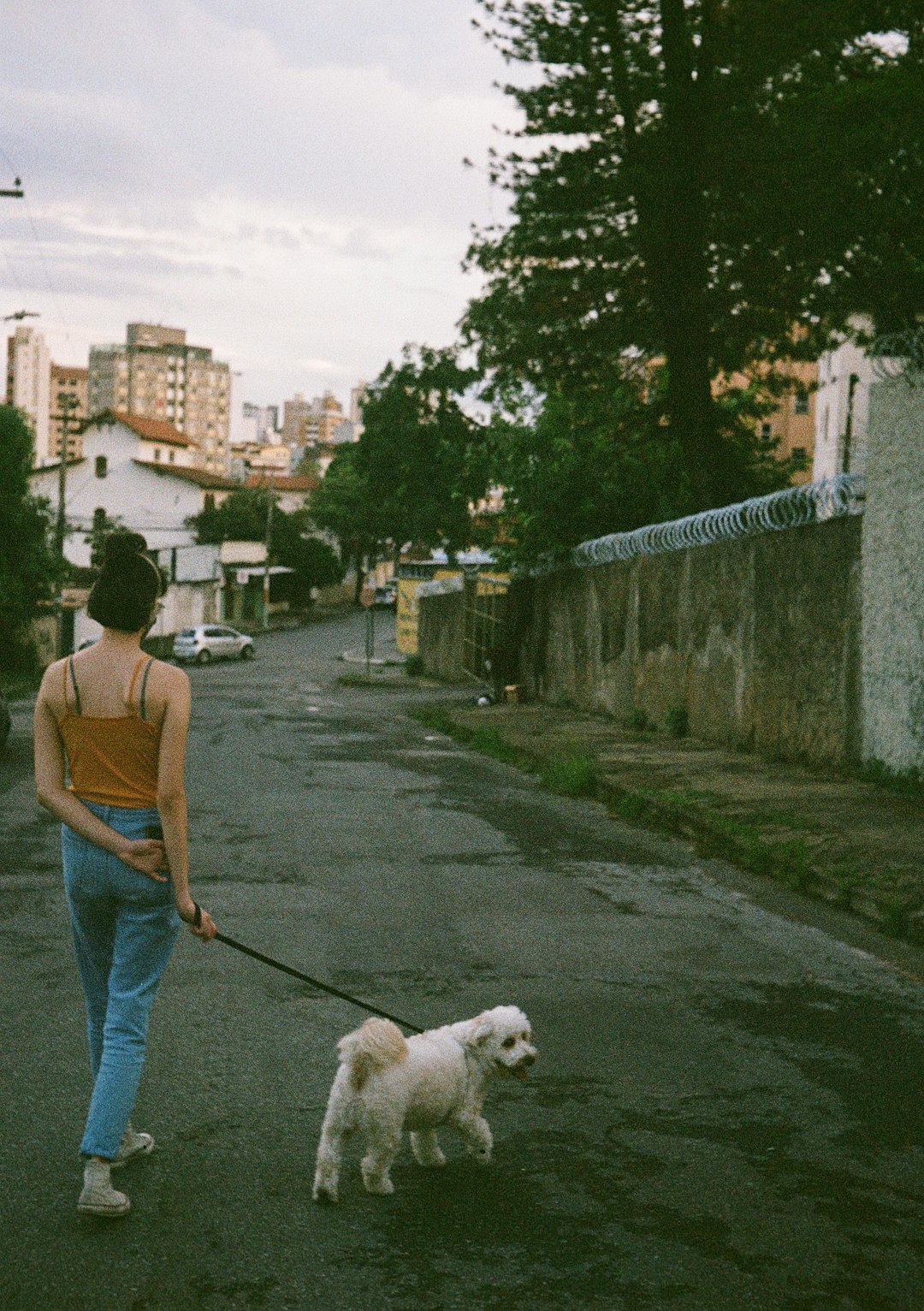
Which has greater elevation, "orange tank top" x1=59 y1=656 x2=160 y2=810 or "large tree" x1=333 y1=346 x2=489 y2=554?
"large tree" x1=333 y1=346 x2=489 y2=554

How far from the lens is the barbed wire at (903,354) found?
39.8 feet

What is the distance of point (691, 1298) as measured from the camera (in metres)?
3.39

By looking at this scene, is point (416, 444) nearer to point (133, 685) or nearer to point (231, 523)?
point (231, 523)

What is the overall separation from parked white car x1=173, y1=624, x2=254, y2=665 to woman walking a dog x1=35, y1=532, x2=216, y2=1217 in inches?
2104

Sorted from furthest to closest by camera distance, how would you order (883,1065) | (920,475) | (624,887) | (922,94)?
1. (922,94)
2. (920,475)
3. (624,887)
4. (883,1065)

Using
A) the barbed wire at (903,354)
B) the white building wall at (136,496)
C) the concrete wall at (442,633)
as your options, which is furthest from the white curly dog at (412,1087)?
the white building wall at (136,496)

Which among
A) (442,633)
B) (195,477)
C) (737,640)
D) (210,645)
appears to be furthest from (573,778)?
(195,477)

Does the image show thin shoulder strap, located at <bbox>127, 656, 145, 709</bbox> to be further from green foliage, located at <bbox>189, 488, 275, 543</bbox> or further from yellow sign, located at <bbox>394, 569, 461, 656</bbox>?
green foliage, located at <bbox>189, 488, 275, 543</bbox>

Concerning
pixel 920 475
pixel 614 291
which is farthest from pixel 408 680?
pixel 920 475

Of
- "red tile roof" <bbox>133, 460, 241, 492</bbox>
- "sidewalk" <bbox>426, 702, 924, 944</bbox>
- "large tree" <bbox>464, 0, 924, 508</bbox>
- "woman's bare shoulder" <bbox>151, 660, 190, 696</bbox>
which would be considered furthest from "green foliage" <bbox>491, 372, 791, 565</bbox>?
"red tile roof" <bbox>133, 460, 241, 492</bbox>

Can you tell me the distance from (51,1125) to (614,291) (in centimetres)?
2170

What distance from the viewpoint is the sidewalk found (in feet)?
27.7

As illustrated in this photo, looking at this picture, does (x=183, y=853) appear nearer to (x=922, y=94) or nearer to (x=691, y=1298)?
(x=691, y=1298)

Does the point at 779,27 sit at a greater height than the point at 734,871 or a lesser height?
greater
